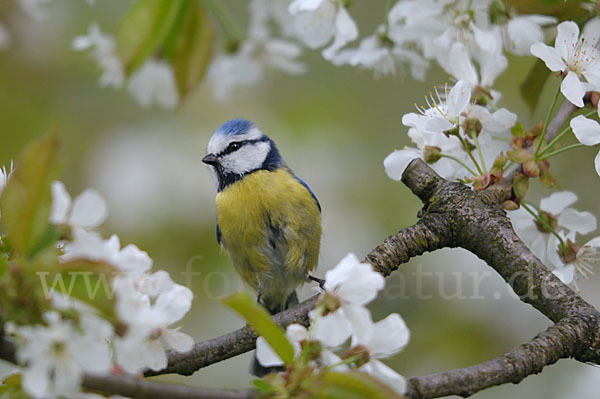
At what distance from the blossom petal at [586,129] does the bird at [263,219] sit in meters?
1.55

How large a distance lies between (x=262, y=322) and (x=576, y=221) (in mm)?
1219

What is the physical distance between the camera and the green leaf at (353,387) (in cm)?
103

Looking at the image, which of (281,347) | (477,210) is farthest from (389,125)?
(281,347)

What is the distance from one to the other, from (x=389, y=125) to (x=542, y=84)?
8.08ft

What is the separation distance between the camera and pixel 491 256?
1.76 m

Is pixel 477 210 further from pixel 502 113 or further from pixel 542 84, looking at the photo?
pixel 542 84

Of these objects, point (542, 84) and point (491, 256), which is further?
point (542, 84)

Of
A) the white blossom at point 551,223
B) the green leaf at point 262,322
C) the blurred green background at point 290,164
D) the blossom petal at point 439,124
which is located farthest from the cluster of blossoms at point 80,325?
the blurred green background at point 290,164

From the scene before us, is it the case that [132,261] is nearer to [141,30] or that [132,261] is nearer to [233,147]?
[141,30]

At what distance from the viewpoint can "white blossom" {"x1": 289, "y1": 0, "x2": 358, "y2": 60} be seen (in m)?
2.31

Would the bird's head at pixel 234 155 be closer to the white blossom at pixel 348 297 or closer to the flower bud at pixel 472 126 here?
the flower bud at pixel 472 126

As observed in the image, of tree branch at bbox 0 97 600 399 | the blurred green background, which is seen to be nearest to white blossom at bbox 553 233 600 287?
tree branch at bbox 0 97 600 399

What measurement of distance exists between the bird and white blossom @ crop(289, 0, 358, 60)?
0.80m

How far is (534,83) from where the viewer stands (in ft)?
6.88
